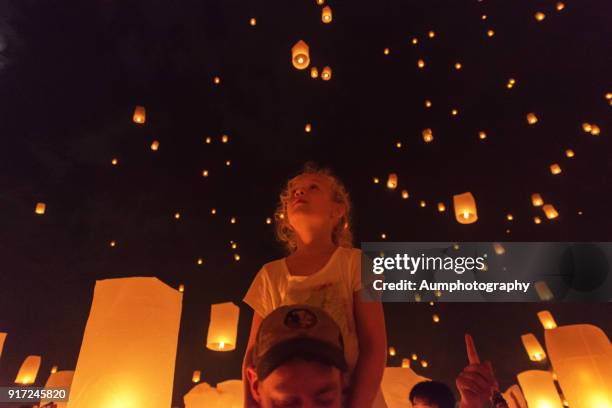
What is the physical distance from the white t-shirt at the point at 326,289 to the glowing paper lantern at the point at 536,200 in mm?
5833

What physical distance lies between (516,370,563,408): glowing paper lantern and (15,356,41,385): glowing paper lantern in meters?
7.35

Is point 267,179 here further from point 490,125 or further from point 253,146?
point 490,125

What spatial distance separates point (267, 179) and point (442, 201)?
3.00m

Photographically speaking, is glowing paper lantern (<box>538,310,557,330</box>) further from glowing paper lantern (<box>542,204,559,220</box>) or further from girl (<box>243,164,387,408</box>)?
girl (<box>243,164,387,408</box>)

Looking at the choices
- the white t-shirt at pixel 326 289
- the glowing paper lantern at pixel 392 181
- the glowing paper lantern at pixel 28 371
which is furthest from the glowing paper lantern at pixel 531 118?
the glowing paper lantern at pixel 28 371

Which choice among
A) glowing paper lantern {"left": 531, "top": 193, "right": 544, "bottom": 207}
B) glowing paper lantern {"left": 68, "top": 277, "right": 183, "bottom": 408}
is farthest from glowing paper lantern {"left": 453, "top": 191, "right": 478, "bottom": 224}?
glowing paper lantern {"left": 68, "top": 277, "right": 183, "bottom": 408}

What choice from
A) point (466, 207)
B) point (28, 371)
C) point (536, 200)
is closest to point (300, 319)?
point (466, 207)

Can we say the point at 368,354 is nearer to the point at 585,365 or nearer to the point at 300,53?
the point at 585,365

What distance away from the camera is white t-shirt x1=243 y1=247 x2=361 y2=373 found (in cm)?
154

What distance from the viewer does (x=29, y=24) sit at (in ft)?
21.8

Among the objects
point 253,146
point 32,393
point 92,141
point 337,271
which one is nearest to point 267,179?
point 253,146

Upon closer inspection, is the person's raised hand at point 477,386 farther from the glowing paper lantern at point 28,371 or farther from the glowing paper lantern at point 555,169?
the glowing paper lantern at point 28,371

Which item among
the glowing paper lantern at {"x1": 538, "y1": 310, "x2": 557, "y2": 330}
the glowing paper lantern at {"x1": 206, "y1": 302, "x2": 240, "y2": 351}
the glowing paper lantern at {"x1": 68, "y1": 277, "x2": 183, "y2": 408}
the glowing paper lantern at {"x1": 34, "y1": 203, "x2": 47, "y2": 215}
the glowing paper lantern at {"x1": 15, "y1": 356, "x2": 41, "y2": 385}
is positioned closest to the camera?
the glowing paper lantern at {"x1": 68, "y1": 277, "x2": 183, "y2": 408}

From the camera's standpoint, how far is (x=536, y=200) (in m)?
6.76
